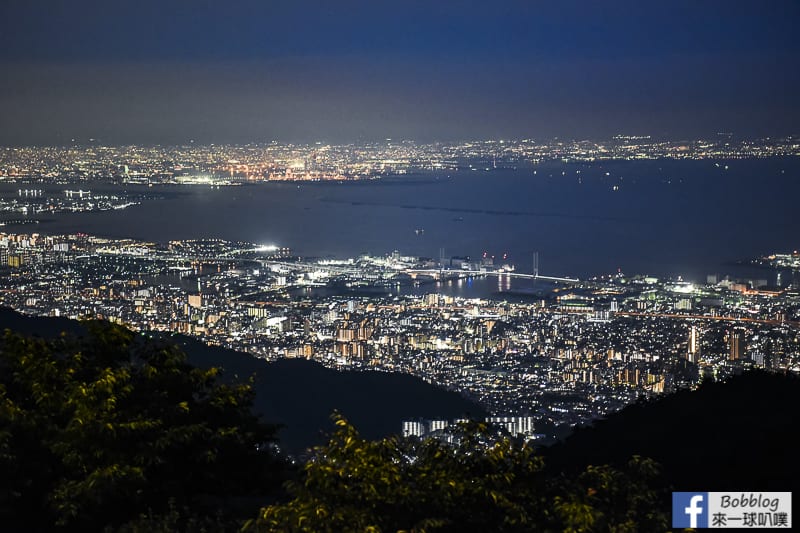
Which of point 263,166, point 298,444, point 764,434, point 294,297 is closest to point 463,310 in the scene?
point 294,297

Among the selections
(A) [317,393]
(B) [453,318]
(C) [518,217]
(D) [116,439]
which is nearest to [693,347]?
(B) [453,318]

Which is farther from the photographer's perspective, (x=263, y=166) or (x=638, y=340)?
(x=263, y=166)

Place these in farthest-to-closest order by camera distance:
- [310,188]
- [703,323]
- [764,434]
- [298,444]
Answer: [310,188] → [703,323] → [298,444] → [764,434]

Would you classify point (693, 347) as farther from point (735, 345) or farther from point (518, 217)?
point (518, 217)

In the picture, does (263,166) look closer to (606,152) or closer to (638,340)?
(606,152)

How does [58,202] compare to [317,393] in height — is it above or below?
above

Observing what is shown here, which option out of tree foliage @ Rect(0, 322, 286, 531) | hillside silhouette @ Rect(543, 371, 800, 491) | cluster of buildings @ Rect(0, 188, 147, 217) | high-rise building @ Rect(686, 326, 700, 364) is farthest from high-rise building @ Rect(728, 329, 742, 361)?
cluster of buildings @ Rect(0, 188, 147, 217)
